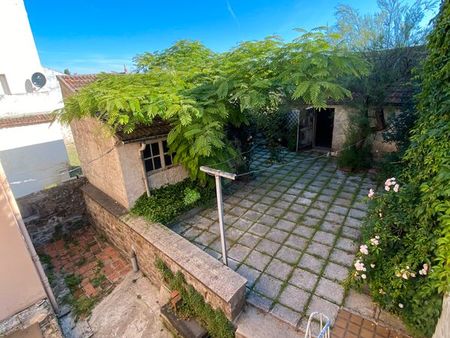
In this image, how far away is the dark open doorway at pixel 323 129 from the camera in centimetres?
1103

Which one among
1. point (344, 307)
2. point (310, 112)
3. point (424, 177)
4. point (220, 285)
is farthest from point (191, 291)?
point (310, 112)

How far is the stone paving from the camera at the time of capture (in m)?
3.81

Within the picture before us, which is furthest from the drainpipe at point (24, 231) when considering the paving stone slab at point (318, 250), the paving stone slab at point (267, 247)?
the paving stone slab at point (318, 250)

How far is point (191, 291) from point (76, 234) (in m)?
5.80

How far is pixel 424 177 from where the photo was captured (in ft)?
9.89

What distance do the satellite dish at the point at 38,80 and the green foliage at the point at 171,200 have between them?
13083 mm

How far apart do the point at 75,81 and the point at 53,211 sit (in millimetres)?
4259

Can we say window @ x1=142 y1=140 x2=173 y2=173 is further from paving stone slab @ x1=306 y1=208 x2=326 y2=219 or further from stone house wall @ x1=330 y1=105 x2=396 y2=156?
stone house wall @ x1=330 y1=105 x2=396 y2=156

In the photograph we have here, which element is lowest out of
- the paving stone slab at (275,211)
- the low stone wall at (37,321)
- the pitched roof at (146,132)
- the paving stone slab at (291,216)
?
the low stone wall at (37,321)

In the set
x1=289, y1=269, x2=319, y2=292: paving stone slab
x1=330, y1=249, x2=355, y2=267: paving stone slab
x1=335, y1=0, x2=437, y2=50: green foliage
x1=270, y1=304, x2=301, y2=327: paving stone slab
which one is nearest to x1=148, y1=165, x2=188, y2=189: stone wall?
x1=289, y1=269, x2=319, y2=292: paving stone slab

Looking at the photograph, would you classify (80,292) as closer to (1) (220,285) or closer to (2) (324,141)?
(1) (220,285)

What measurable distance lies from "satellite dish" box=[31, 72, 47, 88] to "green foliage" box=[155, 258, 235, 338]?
14.9m

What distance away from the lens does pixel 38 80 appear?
13.8 metres

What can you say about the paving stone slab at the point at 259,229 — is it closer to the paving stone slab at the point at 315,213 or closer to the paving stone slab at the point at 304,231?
the paving stone slab at the point at 304,231
